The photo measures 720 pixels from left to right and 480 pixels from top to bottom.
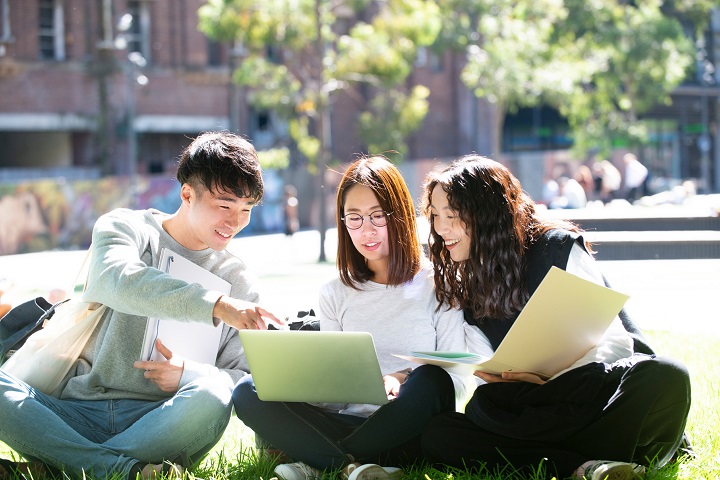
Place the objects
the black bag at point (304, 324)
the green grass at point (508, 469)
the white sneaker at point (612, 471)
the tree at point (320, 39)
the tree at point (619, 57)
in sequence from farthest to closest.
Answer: the tree at point (619, 57), the tree at point (320, 39), the black bag at point (304, 324), the green grass at point (508, 469), the white sneaker at point (612, 471)

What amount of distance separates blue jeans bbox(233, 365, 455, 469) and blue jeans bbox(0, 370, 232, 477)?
0.47ft

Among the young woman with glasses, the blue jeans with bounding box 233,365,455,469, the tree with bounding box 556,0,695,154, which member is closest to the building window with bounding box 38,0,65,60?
the tree with bounding box 556,0,695,154

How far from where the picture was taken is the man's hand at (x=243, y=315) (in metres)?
3.01

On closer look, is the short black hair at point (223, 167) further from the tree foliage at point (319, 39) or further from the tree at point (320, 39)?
the tree foliage at point (319, 39)

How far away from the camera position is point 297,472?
11.1ft

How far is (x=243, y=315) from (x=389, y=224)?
0.81 metres

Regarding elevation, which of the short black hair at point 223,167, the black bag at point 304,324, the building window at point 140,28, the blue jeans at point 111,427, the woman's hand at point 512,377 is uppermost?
the building window at point 140,28

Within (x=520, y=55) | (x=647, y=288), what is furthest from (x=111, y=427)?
(x=520, y=55)

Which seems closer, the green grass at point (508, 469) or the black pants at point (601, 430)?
the black pants at point (601, 430)

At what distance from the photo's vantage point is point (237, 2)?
19.3 m

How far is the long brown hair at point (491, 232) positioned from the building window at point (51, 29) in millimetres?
25726

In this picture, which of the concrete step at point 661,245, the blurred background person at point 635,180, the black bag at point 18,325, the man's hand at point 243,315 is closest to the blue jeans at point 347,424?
the man's hand at point 243,315

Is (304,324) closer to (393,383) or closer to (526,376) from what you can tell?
(393,383)

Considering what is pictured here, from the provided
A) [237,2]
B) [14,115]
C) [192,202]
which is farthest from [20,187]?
[192,202]
